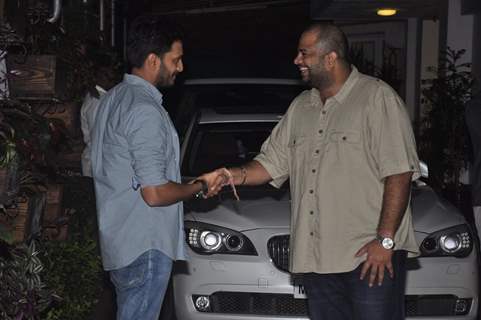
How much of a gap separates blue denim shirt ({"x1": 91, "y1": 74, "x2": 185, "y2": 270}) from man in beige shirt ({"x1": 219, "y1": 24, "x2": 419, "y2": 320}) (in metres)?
0.61

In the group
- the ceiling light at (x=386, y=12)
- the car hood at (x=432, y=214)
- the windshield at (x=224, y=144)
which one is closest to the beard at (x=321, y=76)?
the car hood at (x=432, y=214)

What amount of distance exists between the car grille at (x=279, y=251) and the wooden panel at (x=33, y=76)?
1.99m

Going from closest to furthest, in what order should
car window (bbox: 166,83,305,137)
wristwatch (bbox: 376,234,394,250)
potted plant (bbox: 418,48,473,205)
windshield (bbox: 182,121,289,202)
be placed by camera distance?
wristwatch (bbox: 376,234,394,250), windshield (bbox: 182,121,289,202), car window (bbox: 166,83,305,137), potted plant (bbox: 418,48,473,205)

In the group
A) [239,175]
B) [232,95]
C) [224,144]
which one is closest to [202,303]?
[239,175]

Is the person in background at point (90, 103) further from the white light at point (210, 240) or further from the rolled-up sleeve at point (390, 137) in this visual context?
the rolled-up sleeve at point (390, 137)

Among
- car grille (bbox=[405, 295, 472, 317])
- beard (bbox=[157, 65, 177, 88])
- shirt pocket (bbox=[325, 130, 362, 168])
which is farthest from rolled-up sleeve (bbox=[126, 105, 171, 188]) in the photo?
car grille (bbox=[405, 295, 472, 317])

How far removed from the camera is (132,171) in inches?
165

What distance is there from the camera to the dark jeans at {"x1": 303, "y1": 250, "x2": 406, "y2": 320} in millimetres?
4234

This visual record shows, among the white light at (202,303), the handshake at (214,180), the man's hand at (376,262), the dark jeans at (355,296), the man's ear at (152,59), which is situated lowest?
the white light at (202,303)

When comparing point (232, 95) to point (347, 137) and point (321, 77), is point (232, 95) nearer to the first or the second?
point (321, 77)

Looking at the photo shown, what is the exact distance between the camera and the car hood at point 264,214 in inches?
240

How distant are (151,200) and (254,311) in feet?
6.75

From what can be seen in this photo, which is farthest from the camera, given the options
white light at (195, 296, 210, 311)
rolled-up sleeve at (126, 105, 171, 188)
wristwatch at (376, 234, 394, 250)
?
white light at (195, 296, 210, 311)

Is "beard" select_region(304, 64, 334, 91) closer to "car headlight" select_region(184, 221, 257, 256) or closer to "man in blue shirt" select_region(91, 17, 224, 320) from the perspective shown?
"man in blue shirt" select_region(91, 17, 224, 320)
